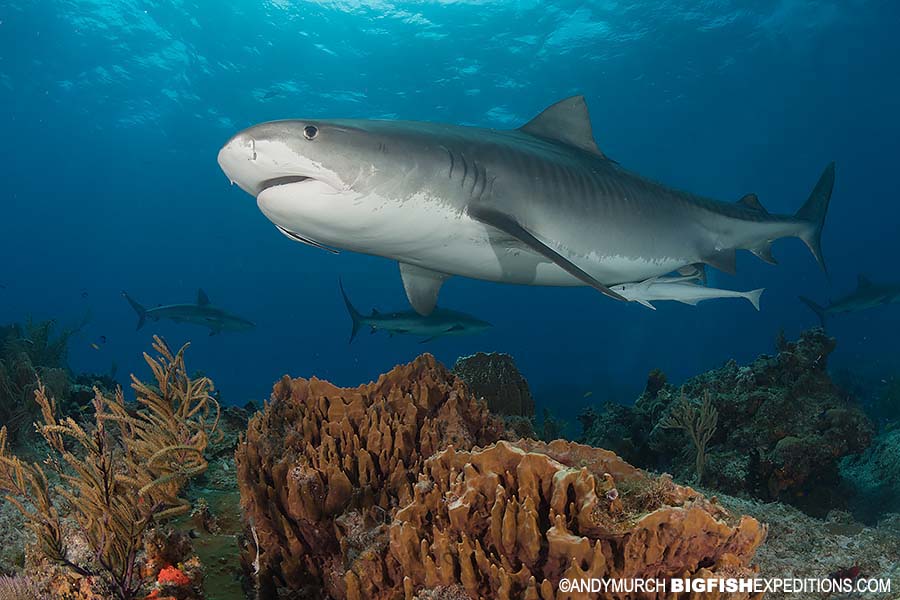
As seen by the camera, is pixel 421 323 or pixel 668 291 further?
pixel 421 323

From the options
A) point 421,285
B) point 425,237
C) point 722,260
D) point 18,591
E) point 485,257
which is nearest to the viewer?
point 18,591

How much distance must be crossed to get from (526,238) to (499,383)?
12.8 feet

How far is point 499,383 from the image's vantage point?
24.8ft

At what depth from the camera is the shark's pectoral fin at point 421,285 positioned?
6.18 m

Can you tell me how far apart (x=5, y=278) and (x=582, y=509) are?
17216 centimetres

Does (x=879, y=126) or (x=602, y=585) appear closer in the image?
(x=602, y=585)

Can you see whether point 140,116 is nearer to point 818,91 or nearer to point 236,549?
point 236,549

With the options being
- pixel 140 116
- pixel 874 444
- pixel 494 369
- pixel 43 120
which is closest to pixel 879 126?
pixel 874 444

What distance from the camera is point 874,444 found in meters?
9.06

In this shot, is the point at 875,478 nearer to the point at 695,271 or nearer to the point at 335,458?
the point at 695,271

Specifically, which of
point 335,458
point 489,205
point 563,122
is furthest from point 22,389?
point 563,122

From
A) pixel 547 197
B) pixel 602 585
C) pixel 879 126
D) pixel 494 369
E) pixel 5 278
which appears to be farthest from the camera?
pixel 5 278

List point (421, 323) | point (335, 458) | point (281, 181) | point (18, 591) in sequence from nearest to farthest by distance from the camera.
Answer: point (18, 591) → point (335, 458) → point (281, 181) → point (421, 323)

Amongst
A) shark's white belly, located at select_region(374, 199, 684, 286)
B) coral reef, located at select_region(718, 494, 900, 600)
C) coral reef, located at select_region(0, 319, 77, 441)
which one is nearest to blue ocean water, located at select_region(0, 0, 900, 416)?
shark's white belly, located at select_region(374, 199, 684, 286)
